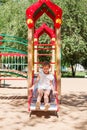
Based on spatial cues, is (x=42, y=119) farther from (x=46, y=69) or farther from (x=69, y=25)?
(x=69, y=25)

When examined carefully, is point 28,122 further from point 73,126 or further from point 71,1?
point 71,1

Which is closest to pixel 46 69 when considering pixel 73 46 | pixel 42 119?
pixel 42 119

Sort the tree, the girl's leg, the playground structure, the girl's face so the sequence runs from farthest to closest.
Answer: the tree → the playground structure → the girl's face → the girl's leg

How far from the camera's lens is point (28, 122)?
6.59 m

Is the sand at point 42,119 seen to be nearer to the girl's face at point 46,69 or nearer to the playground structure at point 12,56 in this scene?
the girl's face at point 46,69

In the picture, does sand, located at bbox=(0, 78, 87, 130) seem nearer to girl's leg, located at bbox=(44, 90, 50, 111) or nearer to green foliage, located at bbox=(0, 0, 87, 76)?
girl's leg, located at bbox=(44, 90, 50, 111)

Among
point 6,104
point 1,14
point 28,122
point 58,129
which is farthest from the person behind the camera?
point 1,14

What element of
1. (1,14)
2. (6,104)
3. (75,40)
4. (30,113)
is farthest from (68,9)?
(30,113)

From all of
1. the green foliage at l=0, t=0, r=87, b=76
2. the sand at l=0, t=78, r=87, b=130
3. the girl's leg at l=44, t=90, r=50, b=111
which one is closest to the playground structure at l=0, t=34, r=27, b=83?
the sand at l=0, t=78, r=87, b=130

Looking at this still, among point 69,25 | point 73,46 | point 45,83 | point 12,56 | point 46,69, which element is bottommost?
point 45,83

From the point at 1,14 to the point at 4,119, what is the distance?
2214 cm

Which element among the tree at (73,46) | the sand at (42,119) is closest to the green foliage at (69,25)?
the tree at (73,46)

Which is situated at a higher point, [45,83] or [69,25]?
[69,25]

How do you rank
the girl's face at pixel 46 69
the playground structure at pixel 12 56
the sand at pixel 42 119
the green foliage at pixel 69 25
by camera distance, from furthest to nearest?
the green foliage at pixel 69 25, the playground structure at pixel 12 56, the girl's face at pixel 46 69, the sand at pixel 42 119
